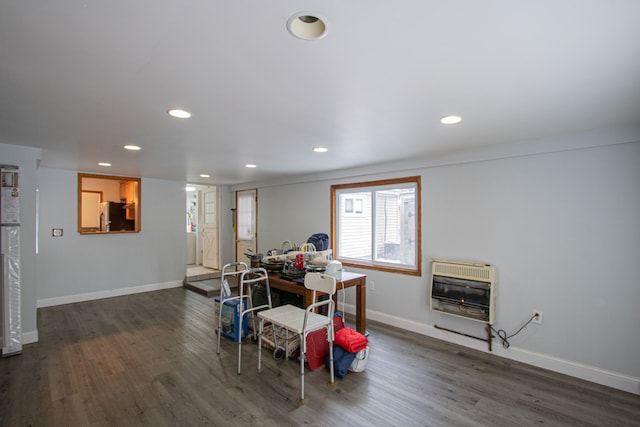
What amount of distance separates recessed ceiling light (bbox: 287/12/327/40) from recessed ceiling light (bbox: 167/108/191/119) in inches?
51.4

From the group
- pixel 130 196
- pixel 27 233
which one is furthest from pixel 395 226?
pixel 130 196

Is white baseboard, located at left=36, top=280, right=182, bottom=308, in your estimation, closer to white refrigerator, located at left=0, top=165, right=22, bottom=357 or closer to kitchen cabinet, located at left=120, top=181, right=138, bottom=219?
kitchen cabinet, located at left=120, top=181, right=138, bottom=219

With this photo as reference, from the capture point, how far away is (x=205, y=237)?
768 centimetres

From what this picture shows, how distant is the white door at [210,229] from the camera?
728 cm

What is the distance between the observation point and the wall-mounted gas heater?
325 cm

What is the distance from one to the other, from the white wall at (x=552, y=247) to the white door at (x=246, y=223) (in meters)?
3.68

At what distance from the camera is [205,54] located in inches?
57.6

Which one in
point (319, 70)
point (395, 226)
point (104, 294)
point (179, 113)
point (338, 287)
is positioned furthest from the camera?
point (104, 294)

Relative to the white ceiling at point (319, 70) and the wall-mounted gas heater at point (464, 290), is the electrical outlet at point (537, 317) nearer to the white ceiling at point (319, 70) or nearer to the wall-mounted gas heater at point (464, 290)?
the wall-mounted gas heater at point (464, 290)

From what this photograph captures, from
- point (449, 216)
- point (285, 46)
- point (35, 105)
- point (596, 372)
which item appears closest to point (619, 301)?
point (596, 372)

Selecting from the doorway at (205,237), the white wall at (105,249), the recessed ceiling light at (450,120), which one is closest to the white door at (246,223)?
the doorway at (205,237)

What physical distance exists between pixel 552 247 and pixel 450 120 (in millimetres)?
1742

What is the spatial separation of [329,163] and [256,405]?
118 inches

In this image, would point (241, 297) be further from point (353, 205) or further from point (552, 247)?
point (552, 247)
